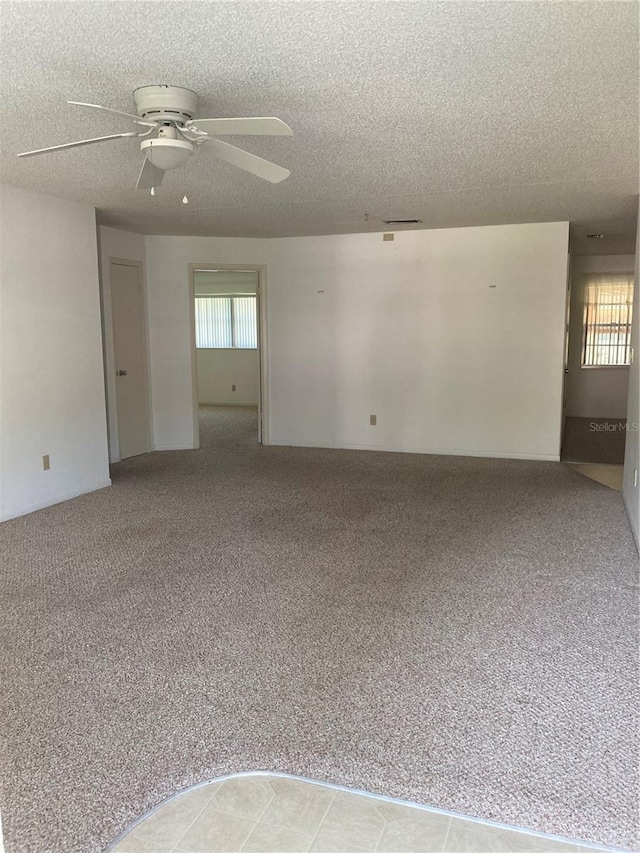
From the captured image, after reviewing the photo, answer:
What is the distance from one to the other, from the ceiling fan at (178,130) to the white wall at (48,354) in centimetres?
216

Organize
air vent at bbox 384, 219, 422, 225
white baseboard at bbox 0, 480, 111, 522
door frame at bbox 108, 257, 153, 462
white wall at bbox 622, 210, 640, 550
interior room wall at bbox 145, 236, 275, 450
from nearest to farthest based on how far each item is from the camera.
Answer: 1. white wall at bbox 622, 210, 640, 550
2. white baseboard at bbox 0, 480, 111, 522
3. air vent at bbox 384, 219, 422, 225
4. door frame at bbox 108, 257, 153, 462
5. interior room wall at bbox 145, 236, 275, 450

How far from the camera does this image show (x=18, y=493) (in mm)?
4891

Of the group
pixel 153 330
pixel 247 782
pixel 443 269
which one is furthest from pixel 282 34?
pixel 153 330

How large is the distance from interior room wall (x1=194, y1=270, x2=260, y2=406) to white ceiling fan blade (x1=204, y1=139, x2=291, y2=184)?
318 inches

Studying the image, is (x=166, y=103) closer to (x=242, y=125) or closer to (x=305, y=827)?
(x=242, y=125)

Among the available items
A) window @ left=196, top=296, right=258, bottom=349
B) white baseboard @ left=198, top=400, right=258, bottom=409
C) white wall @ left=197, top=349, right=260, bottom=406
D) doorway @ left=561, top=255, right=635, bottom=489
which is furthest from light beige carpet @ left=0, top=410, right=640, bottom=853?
window @ left=196, top=296, right=258, bottom=349

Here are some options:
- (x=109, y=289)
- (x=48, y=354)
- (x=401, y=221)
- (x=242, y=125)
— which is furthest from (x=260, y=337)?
(x=242, y=125)

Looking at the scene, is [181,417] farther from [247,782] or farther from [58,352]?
[247,782]

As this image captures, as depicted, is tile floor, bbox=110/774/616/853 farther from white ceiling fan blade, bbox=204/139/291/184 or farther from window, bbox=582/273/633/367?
window, bbox=582/273/633/367

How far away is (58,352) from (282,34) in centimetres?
362

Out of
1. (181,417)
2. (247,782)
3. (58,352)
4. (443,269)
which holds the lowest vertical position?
(247,782)

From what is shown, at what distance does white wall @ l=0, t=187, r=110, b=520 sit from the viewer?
4.71 m

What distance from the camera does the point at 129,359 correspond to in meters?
7.05

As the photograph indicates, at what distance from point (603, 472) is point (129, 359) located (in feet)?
16.5
